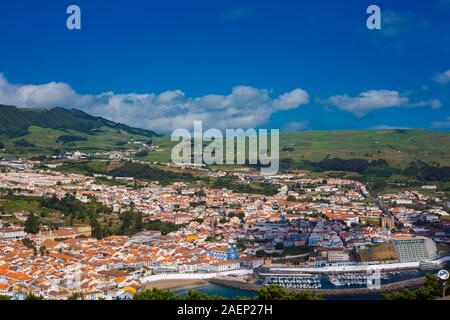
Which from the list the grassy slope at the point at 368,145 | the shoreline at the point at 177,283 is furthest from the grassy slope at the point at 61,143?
the shoreline at the point at 177,283

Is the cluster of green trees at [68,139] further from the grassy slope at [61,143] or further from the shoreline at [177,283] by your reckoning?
the shoreline at [177,283]

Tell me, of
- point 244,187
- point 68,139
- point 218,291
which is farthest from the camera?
point 68,139

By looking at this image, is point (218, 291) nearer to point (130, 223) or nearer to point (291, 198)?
point (130, 223)

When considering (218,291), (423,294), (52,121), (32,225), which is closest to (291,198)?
(32,225)

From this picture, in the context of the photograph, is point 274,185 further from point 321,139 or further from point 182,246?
point 321,139

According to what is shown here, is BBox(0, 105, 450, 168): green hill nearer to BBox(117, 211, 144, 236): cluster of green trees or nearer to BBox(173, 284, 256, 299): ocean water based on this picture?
BBox(117, 211, 144, 236): cluster of green trees

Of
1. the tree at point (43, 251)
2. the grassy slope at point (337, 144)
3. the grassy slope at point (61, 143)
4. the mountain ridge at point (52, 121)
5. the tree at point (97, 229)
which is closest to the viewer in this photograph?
the tree at point (43, 251)

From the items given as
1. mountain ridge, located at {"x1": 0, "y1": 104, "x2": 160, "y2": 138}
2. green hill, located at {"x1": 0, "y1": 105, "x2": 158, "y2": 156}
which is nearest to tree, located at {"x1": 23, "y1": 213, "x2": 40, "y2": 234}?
green hill, located at {"x1": 0, "y1": 105, "x2": 158, "y2": 156}

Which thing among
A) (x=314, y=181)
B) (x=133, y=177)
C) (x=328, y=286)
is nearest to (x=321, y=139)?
(x=314, y=181)

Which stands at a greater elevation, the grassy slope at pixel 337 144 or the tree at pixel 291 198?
the grassy slope at pixel 337 144
